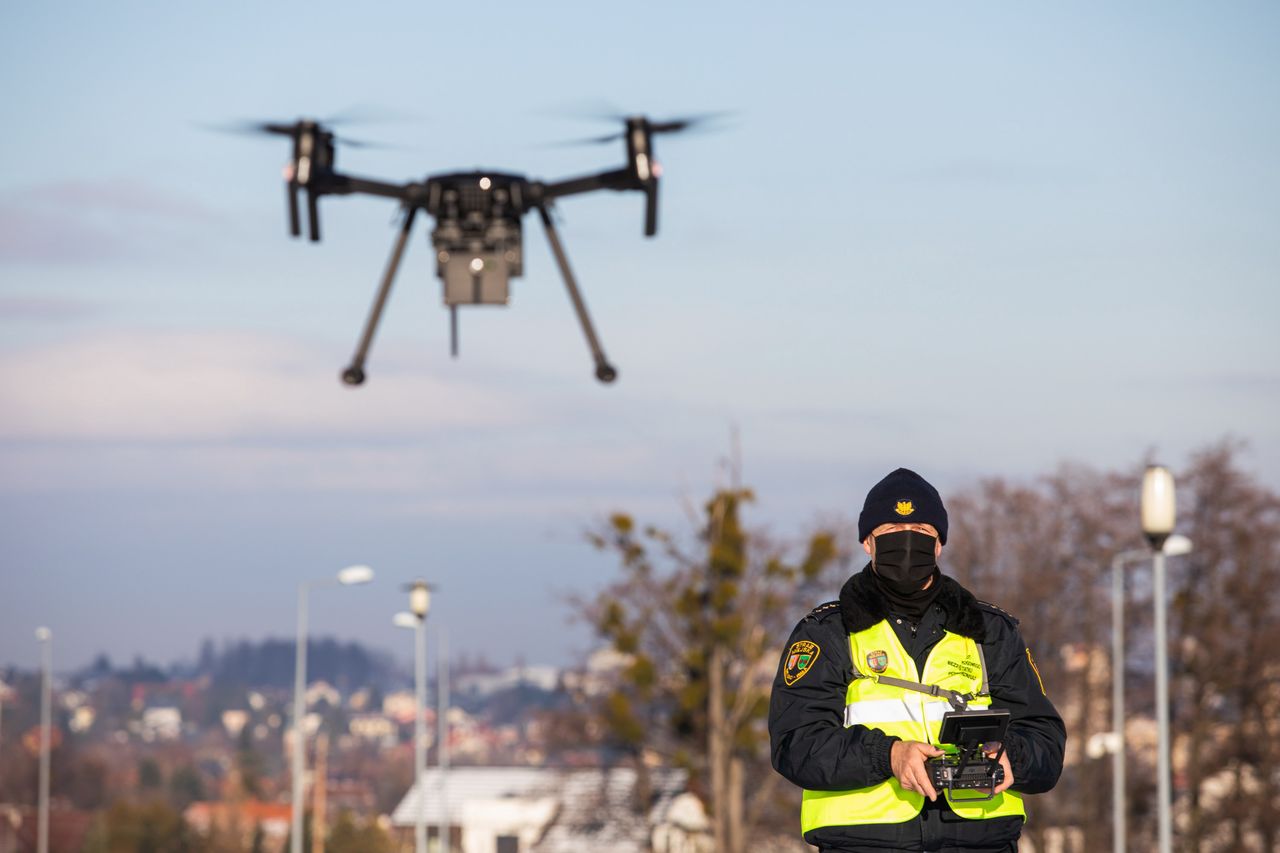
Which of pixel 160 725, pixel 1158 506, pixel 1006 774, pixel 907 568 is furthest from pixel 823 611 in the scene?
pixel 160 725

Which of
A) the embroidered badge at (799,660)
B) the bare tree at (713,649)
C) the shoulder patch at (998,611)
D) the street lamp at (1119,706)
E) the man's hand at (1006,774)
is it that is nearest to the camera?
the man's hand at (1006,774)

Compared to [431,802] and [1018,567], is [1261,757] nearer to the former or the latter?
[1018,567]

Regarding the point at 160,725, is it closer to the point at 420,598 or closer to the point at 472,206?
the point at 420,598

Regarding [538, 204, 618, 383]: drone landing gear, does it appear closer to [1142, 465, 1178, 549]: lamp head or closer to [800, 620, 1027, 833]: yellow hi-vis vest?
[1142, 465, 1178, 549]: lamp head

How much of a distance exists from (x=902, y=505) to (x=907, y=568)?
0.17 metres

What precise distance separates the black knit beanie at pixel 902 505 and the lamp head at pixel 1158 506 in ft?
39.3

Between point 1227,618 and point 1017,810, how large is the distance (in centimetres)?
4639

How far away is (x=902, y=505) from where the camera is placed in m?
5.45

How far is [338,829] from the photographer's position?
77.5 meters

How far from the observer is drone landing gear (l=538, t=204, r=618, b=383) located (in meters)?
13.9

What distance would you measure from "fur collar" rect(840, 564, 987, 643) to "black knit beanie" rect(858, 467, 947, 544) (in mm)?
129

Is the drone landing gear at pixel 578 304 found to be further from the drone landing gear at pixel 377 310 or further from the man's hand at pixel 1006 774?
the man's hand at pixel 1006 774

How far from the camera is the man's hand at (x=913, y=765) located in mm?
5160

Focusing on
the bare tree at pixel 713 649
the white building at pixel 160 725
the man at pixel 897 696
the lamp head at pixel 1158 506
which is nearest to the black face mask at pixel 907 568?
the man at pixel 897 696
